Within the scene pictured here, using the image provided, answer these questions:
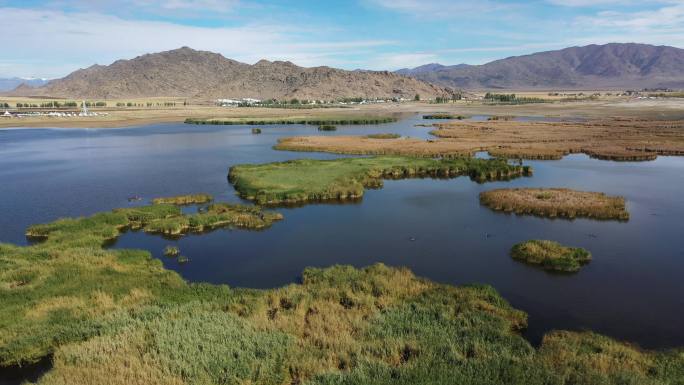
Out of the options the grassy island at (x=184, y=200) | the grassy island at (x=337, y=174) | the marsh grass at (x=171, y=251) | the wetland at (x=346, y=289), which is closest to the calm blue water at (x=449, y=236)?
the wetland at (x=346, y=289)

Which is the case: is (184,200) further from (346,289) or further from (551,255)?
(551,255)

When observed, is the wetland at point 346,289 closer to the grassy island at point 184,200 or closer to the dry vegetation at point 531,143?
the grassy island at point 184,200

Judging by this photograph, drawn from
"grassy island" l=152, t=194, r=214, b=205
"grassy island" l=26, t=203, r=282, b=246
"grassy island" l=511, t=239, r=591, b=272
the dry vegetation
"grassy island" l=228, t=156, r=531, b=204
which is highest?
the dry vegetation

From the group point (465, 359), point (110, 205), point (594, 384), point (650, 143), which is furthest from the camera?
point (650, 143)

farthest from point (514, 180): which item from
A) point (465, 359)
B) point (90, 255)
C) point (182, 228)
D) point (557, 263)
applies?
point (90, 255)

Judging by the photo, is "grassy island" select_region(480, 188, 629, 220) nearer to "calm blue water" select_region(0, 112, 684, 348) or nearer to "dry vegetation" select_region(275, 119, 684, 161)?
"calm blue water" select_region(0, 112, 684, 348)

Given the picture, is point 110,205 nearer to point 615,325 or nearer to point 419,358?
point 419,358

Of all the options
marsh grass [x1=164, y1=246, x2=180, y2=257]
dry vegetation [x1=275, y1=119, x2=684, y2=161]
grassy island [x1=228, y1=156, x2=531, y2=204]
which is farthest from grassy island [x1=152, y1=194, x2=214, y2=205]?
dry vegetation [x1=275, y1=119, x2=684, y2=161]
